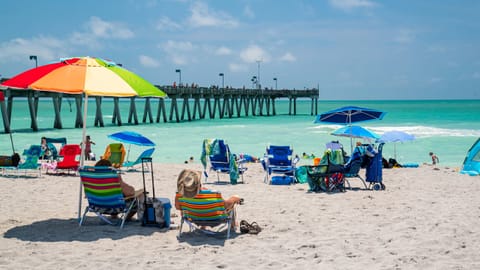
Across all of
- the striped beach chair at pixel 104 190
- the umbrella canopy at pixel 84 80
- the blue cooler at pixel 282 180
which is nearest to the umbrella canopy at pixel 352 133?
the blue cooler at pixel 282 180

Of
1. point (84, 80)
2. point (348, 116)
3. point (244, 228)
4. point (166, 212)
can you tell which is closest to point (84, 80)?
point (84, 80)

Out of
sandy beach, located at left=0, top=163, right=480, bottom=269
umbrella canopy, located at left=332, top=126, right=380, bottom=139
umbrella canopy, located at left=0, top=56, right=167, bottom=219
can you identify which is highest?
umbrella canopy, located at left=0, top=56, right=167, bottom=219

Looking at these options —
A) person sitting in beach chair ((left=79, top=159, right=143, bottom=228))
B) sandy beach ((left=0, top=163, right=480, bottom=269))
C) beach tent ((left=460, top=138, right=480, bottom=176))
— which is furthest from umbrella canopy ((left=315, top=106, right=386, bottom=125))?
person sitting in beach chair ((left=79, top=159, right=143, bottom=228))

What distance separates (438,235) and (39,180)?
7223mm

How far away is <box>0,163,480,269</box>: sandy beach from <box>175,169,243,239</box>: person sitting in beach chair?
23 centimetres

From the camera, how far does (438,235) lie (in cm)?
530

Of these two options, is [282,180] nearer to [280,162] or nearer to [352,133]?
[280,162]

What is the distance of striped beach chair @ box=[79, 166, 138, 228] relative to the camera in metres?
5.49

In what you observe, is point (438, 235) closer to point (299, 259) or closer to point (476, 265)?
point (476, 265)

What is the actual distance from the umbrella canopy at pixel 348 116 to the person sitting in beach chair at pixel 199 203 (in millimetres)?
5197

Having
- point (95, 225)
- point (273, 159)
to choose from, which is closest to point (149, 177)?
point (273, 159)

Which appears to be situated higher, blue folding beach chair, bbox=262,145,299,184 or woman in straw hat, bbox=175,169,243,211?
woman in straw hat, bbox=175,169,243,211

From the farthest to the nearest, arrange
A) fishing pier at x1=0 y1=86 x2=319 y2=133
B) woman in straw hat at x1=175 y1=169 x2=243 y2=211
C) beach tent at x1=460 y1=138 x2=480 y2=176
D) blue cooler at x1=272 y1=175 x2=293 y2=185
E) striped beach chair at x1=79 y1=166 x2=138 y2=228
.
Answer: fishing pier at x1=0 y1=86 x2=319 y2=133 < beach tent at x1=460 y1=138 x2=480 y2=176 < blue cooler at x1=272 y1=175 x2=293 y2=185 < striped beach chair at x1=79 y1=166 x2=138 y2=228 < woman in straw hat at x1=175 y1=169 x2=243 y2=211

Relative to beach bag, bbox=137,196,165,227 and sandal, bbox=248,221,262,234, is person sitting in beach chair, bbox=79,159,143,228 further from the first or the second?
sandal, bbox=248,221,262,234
